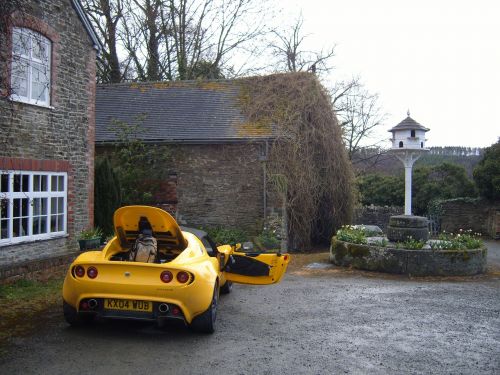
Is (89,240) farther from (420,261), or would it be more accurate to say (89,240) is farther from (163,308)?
(420,261)

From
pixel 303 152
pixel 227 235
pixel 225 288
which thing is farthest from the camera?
pixel 303 152

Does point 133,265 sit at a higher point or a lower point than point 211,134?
lower

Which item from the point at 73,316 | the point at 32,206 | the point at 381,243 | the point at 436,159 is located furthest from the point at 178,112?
the point at 436,159

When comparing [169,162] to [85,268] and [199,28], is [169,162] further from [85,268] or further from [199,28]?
[199,28]

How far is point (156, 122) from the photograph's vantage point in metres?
19.2

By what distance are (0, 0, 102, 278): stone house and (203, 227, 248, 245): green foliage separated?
459 cm

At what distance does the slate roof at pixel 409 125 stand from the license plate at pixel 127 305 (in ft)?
37.6

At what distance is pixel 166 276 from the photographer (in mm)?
5828

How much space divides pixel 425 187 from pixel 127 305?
26.4 metres

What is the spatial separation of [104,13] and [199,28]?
560 centimetres

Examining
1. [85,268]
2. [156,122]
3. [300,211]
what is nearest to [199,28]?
[156,122]

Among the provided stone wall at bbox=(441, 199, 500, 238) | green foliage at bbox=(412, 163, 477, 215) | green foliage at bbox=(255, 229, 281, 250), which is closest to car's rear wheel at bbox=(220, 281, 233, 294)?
green foliage at bbox=(255, 229, 281, 250)

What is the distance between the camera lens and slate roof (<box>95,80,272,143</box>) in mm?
17953

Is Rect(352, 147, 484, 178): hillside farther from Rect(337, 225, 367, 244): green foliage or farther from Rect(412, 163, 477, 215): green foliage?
Rect(337, 225, 367, 244): green foliage
